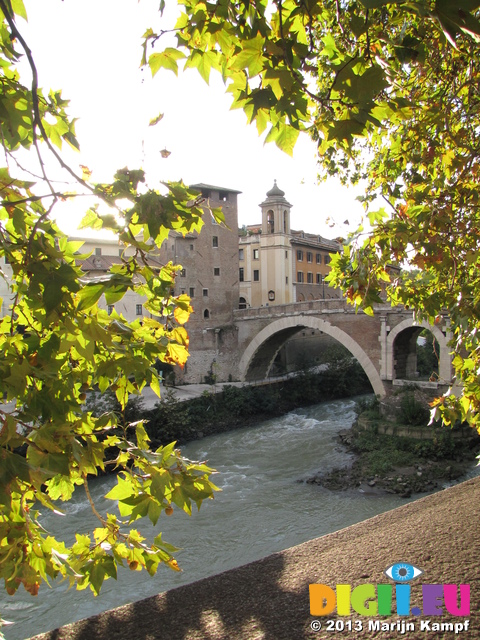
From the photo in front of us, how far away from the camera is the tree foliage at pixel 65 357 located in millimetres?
1243

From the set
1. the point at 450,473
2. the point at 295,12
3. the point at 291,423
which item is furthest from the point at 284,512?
the point at 295,12

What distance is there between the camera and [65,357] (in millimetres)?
1551

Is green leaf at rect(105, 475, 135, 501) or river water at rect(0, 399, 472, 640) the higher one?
green leaf at rect(105, 475, 135, 501)

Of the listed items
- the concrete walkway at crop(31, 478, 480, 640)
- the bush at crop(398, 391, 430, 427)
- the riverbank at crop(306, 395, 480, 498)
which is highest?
the concrete walkway at crop(31, 478, 480, 640)

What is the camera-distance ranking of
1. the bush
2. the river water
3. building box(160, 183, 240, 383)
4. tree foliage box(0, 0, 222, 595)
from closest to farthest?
tree foliage box(0, 0, 222, 595)
the river water
the bush
building box(160, 183, 240, 383)

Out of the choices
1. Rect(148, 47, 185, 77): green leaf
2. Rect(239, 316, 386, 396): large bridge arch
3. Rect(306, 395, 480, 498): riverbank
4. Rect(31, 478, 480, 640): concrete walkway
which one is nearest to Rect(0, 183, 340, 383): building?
Rect(239, 316, 386, 396): large bridge arch

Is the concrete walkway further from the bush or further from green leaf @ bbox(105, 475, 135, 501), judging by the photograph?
the bush

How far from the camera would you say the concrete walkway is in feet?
6.57

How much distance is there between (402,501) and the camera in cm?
1056

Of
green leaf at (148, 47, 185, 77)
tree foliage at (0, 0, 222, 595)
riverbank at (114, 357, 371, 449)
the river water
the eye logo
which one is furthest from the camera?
riverbank at (114, 357, 371, 449)

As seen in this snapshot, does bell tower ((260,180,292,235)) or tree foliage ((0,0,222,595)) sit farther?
bell tower ((260,180,292,235))

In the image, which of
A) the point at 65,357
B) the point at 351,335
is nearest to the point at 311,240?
Answer: the point at 351,335

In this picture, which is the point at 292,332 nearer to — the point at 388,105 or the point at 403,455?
the point at 403,455

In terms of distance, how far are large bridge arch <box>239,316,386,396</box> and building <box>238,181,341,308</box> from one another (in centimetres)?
411
